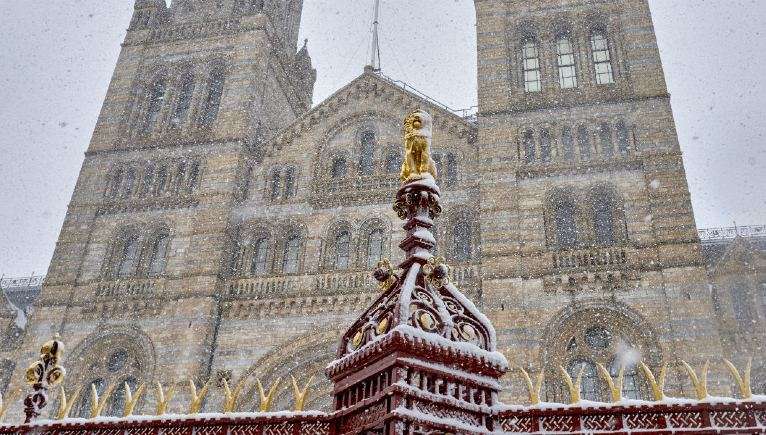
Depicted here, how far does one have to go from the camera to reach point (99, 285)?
72.9ft

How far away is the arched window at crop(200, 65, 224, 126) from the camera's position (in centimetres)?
2539

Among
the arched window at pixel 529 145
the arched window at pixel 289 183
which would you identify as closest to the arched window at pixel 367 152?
the arched window at pixel 289 183

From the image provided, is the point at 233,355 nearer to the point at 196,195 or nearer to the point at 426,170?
the point at 196,195

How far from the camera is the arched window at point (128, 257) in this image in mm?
22688

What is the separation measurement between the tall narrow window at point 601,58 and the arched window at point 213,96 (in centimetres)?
1301

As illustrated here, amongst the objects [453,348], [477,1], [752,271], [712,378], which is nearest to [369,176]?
[477,1]

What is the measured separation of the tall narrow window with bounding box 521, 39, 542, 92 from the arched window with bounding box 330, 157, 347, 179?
6.37 meters

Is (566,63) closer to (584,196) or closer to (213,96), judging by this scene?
(584,196)

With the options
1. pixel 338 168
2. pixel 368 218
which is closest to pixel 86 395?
pixel 368 218

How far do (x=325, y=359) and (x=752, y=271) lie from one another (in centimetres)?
1776

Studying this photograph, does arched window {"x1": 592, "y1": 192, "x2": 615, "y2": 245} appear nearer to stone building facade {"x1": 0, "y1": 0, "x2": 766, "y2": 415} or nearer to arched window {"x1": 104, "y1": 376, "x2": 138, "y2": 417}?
stone building facade {"x1": 0, "y1": 0, "x2": 766, "y2": 415}

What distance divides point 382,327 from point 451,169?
58.7ft

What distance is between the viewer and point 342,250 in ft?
70.4

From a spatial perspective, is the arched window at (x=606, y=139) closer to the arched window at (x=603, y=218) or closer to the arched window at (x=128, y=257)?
the arched window at (x=603, y=218)
